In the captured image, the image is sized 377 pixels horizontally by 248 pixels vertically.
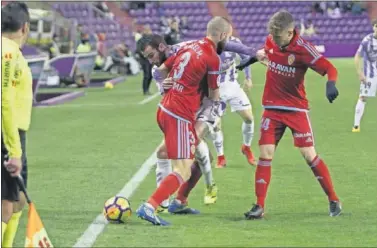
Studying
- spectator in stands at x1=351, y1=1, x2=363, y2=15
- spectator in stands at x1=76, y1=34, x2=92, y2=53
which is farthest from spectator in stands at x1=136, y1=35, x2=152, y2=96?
spectator in stands at x1=351, y1=1, x2=363, y2=15

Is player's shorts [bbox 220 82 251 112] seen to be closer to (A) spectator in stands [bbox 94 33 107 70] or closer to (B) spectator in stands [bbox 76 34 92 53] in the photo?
(B) spectator in stands [bbox 76 34 92 53]

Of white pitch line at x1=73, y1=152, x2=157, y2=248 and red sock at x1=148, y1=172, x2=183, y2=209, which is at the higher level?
red sock at x1=148, y1=172, x2=183, y2=209

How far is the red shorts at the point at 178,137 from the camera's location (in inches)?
373

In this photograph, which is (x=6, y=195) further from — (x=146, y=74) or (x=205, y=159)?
(x=146, y=74)

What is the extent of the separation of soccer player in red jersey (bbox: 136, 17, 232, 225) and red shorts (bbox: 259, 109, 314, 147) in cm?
74

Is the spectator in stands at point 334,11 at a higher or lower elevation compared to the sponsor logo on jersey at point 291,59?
lower

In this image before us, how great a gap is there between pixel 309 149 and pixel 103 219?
2.14m

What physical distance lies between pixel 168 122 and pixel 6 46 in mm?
2637

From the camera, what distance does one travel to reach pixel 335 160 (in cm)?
1470

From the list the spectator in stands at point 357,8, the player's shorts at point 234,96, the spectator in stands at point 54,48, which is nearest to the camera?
the player's shorts at point 234,96

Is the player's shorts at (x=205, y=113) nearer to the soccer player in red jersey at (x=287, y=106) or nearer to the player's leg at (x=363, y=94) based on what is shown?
the soccer player in red jersey at (x=287, y=106)

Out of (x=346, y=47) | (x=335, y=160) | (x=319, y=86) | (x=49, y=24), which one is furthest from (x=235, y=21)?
(x=335, y=160)

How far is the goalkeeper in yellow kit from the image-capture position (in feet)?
23.4

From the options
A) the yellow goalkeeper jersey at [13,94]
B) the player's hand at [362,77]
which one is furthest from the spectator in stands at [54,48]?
the yellow goalkeeper jersey at [13,94]
